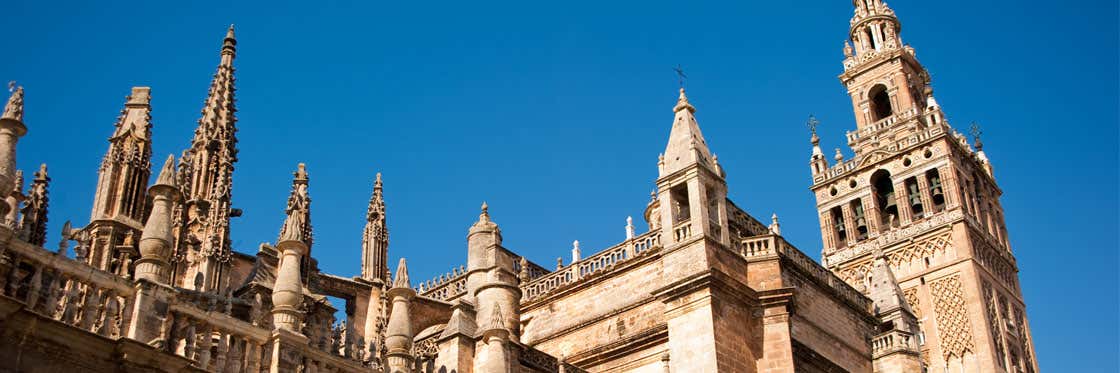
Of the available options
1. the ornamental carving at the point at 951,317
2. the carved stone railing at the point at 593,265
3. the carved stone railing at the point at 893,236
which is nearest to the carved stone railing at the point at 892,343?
the carved stone railing at the point at 593,265

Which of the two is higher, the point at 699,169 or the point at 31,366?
the point at 699,169

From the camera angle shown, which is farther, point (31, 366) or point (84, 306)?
point (84, 306)

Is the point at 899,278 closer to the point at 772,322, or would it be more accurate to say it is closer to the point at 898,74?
the point at 898,74

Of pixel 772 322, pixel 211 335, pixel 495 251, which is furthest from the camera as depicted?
pixel 772 322

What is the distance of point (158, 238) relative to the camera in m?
12.3

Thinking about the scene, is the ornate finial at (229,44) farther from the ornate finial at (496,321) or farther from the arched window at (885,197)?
the arched window at (885,197)

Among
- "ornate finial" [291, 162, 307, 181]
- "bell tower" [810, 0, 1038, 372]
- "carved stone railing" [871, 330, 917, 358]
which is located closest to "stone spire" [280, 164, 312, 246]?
"ornate finial" [291, 162, 307, 181]

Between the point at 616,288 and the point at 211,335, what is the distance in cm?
1424

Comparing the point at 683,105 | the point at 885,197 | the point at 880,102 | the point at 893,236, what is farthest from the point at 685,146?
the point at 880,102

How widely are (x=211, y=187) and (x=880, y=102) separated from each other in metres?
36.5

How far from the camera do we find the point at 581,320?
26328mm

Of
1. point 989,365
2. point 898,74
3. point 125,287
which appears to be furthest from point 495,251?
point 898,74

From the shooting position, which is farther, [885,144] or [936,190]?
[885,144]

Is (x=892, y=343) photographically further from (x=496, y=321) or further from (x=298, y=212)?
(x=298, y=212)
